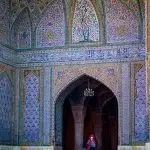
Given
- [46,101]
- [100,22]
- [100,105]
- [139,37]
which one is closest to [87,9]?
[100,22]

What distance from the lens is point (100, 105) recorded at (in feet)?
70.7

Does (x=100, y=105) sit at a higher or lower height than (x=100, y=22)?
lower

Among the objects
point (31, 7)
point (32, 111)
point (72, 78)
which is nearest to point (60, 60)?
point (72, 78)

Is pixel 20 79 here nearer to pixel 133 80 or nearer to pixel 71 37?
pixel 71 37

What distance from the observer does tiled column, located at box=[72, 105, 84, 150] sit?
743 inches

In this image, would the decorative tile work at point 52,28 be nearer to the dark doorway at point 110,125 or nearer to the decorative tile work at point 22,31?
the decorative tile work at point 22,31

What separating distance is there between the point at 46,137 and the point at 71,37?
9.51 feet

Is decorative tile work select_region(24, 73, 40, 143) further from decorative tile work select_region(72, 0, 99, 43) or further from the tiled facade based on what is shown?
decorative tile work select_region(72, 0, 99, 43)

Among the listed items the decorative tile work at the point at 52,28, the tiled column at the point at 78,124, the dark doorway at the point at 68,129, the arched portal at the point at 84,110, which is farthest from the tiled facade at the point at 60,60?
the dark doorway at the point at 68,129

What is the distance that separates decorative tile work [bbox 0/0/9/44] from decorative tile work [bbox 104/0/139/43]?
9.27 ft

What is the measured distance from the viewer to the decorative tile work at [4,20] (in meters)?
16.6

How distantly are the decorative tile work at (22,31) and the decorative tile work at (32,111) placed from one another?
1043 millimetres

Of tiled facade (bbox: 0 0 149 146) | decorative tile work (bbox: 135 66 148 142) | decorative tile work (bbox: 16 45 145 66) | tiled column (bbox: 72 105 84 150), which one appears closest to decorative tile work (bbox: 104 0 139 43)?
tiled facade (bbox: 0 0 149 146)

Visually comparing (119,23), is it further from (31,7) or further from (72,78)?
(31,7)
